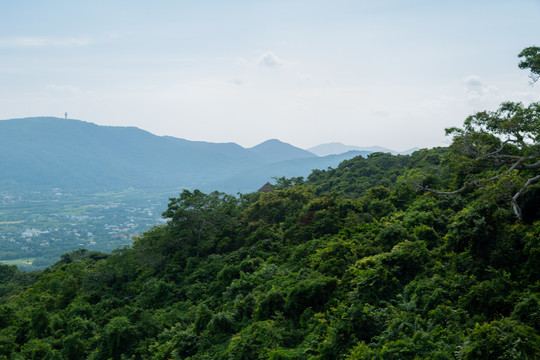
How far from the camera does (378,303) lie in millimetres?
8836

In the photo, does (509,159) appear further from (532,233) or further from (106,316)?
(106,316)

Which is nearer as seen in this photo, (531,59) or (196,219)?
(531,59)

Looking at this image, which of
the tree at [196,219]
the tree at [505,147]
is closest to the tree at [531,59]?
the tree at [505,147]

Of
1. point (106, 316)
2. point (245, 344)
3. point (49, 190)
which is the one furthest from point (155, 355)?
point (49, 190)

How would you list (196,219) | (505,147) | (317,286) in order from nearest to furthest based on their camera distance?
(317,286), (505,147), (196,219)

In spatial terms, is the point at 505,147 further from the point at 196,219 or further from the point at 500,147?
the point at 196,219

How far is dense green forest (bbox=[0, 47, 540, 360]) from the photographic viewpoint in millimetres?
7371

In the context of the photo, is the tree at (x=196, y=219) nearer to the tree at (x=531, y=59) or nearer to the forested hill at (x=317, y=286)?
the forested hill at (x=317, y=286)

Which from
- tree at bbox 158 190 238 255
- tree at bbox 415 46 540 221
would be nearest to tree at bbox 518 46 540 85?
tree at bbox 415 46 540 221

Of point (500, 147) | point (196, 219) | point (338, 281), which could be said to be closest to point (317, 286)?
point (338, 281)

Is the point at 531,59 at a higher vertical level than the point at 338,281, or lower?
higher

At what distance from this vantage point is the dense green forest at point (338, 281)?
7371 mm

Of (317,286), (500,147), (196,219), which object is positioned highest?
(500,147)

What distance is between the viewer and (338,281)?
33.4 ft
